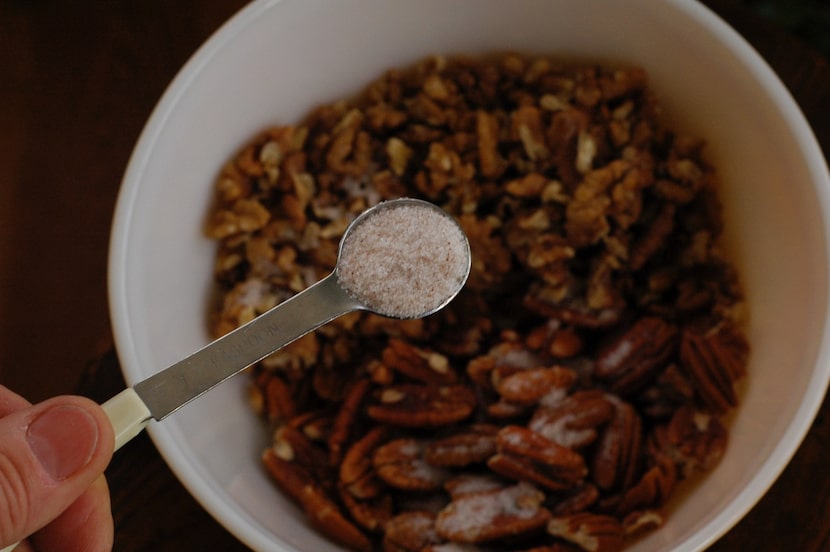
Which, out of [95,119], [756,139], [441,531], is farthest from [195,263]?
[756,139]

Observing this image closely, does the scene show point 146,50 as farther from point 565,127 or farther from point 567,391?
point 567,391

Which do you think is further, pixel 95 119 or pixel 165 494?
pixel 95 119

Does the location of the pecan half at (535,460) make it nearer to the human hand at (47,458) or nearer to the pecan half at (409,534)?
the pecan half at (409,534)

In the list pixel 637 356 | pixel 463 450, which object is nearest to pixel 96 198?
pixel 463 450

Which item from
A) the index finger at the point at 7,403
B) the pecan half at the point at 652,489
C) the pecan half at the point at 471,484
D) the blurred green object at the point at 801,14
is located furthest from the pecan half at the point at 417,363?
the blurred green object at the point at 801,14

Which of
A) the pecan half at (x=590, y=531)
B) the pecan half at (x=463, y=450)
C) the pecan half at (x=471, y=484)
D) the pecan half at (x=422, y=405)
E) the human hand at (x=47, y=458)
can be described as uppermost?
the human hand at (x=47, y=458)
